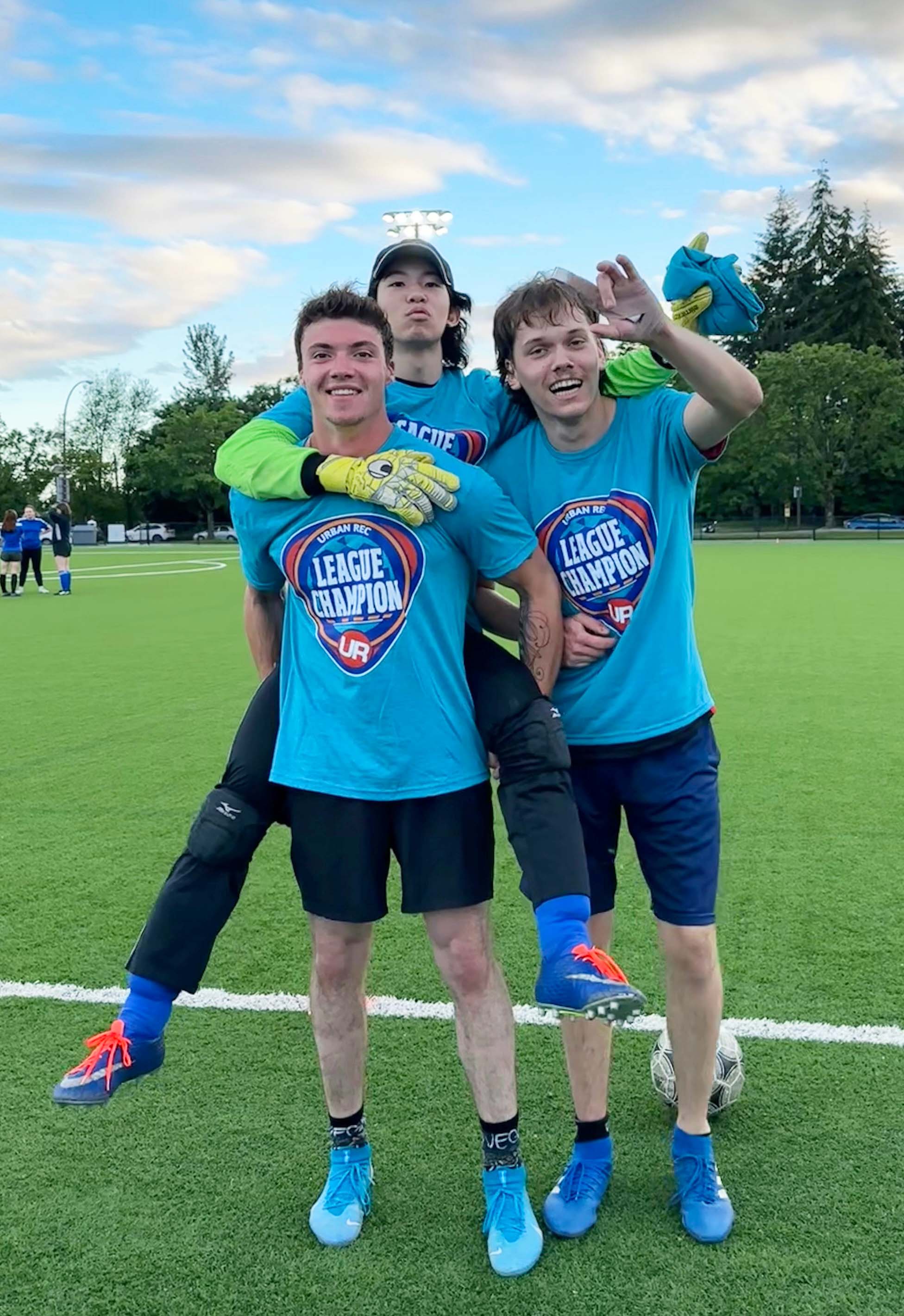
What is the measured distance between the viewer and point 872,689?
32.5 feet

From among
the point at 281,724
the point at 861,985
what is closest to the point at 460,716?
the point at 281,724

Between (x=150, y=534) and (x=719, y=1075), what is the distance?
2660 inches

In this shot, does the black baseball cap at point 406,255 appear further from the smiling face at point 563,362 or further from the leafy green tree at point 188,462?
the leafy green tree at point 188,462

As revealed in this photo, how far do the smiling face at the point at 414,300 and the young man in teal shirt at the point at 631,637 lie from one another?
413mm

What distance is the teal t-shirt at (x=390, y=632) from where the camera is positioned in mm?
2574

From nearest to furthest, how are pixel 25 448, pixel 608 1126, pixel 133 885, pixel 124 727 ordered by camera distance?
Answer: pixel 608 1126 → pixel 133 885 → pixel 124 727 → pixel 25 448

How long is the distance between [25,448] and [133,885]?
70.4m

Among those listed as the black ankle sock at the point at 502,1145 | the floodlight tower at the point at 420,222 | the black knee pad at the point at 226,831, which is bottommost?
the black ankle sock at the point at 502,1145

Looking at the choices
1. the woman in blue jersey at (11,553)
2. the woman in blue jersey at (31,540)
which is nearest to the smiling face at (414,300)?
the woman in blue jersey at (31,540)

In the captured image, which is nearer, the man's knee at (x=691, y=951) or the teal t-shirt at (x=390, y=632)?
→ the teal t-shirt at (x=390, y=632)

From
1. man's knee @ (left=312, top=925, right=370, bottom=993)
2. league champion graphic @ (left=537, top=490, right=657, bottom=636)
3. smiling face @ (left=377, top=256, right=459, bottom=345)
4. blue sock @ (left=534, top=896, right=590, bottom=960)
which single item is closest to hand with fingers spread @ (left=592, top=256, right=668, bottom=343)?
league champion graphic @ (left=537, top=490, right=657, bottom=636)

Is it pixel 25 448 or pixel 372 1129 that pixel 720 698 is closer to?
pixel 372 1129

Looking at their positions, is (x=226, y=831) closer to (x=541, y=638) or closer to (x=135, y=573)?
(x=541, y=638)

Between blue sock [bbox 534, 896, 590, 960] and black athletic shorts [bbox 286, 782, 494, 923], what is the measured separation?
22 centimetres
